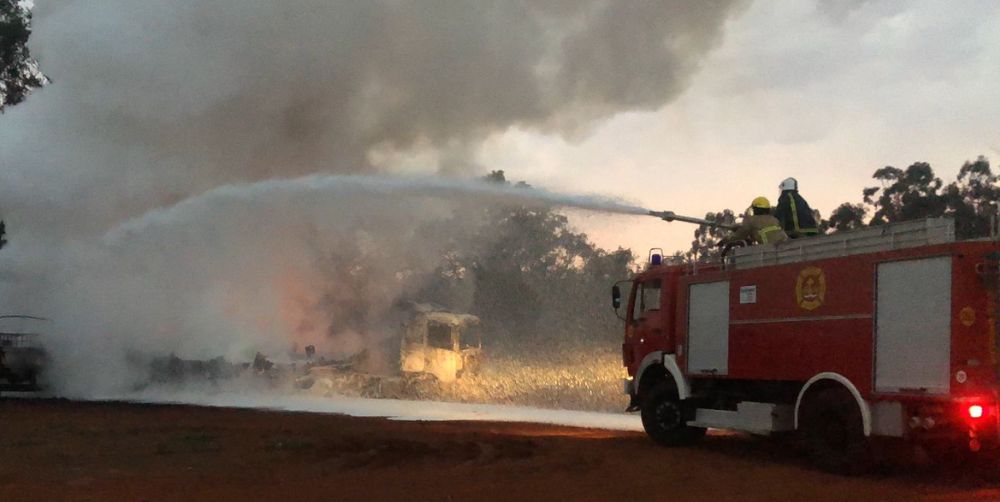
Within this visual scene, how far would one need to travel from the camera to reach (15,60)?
29.4 metres

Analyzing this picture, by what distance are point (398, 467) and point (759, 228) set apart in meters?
5.91

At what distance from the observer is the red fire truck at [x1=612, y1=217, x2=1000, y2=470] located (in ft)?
29.2

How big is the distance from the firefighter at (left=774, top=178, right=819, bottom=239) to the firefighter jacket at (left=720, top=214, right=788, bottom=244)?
289mm

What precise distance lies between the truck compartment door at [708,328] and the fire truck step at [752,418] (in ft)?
1.84

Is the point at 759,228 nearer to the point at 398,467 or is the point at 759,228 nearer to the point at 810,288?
the point at 810,288

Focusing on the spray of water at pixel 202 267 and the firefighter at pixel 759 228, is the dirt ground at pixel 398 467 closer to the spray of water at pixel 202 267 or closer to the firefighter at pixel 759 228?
the firefighter at pixel 759 228

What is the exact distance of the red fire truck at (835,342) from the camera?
8.90 metres

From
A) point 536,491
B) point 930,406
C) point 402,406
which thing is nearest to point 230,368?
point 402,406

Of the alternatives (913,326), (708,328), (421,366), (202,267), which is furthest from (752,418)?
(421,366)

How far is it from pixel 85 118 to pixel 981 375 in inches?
723

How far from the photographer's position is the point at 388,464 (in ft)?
34.8

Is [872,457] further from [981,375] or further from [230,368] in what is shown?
[230,368]

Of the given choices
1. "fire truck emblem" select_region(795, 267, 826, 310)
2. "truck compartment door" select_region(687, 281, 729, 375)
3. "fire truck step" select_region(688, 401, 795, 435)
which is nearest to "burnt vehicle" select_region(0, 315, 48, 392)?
"truck compartment door" select_region(687, 281, 729, 375)

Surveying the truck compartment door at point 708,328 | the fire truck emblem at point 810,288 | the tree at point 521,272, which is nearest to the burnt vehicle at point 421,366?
the tree at point 521,272
